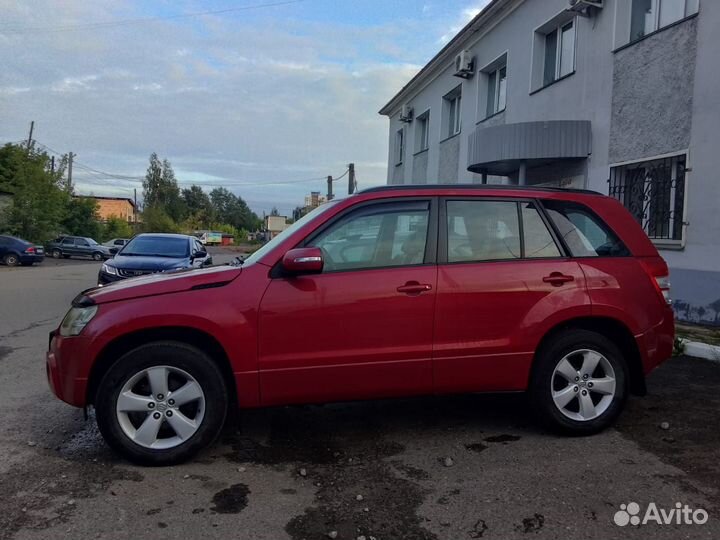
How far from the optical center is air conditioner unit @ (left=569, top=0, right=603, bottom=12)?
10.6 metres

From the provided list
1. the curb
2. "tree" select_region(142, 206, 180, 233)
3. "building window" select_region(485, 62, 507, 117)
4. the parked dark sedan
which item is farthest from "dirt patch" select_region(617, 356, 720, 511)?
"tree" select_region(142, 206, 180, 233)

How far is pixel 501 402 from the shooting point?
5.23 meters

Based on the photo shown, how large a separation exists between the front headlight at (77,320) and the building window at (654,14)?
918cm

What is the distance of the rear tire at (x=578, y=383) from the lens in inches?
166

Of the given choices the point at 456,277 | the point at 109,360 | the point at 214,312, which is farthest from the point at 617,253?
the point at 109,360

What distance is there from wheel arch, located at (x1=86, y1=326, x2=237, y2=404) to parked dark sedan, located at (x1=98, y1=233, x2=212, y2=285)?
20.4 feet

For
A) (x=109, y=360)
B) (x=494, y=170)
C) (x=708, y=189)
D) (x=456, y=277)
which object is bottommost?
(x=109, y=360)

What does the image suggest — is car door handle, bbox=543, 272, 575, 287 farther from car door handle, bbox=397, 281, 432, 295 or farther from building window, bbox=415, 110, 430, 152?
building window, bbox=415, 110, 430, 152

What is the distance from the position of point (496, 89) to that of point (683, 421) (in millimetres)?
12759

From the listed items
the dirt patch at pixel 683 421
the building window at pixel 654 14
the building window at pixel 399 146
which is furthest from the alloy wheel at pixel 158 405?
the building window at pixel 399 146

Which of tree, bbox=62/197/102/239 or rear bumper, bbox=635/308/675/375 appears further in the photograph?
tree, bbox=62/197/102/239

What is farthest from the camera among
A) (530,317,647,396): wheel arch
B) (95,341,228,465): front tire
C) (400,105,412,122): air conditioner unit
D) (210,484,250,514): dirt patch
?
(400,105,412,122): air conditioner unit

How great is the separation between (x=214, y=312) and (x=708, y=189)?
24.4ft

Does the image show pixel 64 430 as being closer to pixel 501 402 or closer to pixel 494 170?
pixel 501 402
